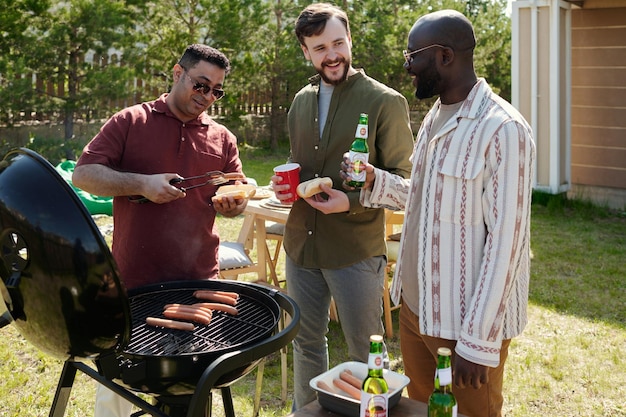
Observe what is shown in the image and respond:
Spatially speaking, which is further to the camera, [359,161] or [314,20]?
[314,20]

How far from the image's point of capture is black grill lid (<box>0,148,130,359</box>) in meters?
1.93

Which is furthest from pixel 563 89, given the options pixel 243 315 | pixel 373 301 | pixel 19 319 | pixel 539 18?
pixel 19 319

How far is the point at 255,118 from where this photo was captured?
1509 centimetres

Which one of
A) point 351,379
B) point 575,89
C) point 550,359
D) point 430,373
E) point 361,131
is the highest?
point 361,131

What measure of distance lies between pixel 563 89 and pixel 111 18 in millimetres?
7377

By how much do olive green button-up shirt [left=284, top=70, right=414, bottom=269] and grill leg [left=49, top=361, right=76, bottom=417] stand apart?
121 centimetres

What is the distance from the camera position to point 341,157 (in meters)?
3.26

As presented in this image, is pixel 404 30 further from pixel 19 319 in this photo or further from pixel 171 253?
pixel 19 319

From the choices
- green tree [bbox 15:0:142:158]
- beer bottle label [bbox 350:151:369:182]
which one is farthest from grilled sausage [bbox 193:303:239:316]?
green tree [bbox 15:0:142:158]

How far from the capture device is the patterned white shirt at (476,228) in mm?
2180

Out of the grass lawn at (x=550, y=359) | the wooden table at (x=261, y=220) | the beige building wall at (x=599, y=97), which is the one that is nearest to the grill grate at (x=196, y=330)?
the grass lawn at (x=550, y=359)

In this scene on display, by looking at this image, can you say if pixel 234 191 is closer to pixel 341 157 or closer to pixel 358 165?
pixel 341 157

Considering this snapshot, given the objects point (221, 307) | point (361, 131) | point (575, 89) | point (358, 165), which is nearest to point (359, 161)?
point (358, 165)

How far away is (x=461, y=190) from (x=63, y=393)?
63.2 inches
